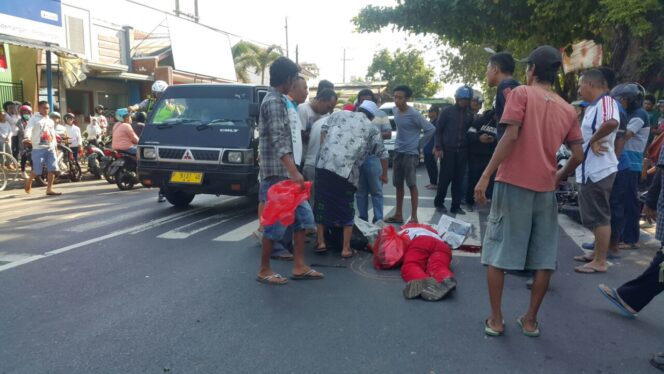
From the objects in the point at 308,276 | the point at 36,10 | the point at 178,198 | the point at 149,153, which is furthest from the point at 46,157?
the point at 308,276

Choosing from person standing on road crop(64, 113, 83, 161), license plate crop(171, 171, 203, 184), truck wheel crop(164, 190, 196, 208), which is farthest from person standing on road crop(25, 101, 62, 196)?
license plate crop(171, 171, 203, 184)

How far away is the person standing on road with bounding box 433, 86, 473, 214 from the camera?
8.21 meters

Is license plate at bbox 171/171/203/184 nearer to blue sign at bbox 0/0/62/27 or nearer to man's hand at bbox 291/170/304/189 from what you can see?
man's hand at bbox 291/170/304/189

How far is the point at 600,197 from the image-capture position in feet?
16.7

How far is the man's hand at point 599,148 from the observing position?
5.04 m

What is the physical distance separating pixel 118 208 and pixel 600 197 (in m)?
7.08

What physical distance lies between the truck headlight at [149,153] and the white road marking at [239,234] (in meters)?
1.84

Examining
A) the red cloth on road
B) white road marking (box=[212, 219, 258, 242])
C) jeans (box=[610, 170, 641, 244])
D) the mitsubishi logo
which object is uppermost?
the mitsubishi logo

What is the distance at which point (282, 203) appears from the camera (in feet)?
14.9

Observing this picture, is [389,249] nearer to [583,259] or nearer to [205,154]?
[583,259]

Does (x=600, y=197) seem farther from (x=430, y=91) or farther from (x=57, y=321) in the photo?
(x=430, y=91)

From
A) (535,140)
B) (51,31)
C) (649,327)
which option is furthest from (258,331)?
(51,31)

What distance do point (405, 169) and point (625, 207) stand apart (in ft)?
9.44

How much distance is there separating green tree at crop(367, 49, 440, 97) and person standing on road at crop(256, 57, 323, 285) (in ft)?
178
